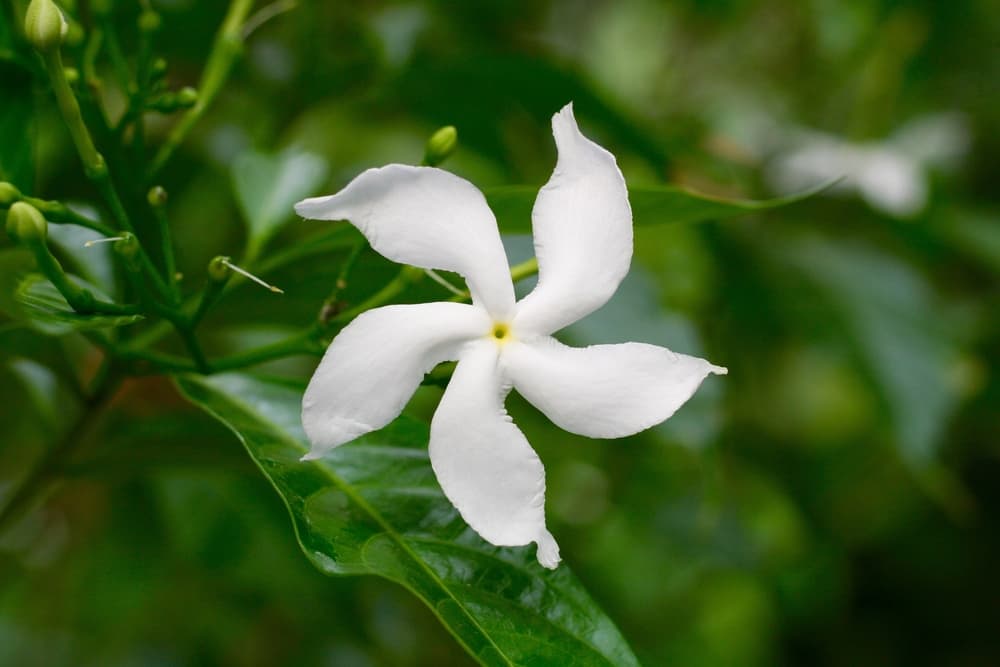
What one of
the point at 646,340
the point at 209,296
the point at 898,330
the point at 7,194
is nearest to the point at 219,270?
the point at 209,296

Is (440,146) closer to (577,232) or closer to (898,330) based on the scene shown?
(577,232)

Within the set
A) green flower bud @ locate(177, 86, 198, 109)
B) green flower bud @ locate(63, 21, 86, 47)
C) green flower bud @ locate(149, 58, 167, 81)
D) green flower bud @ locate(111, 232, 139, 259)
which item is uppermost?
green flower bud @ locate(63, 21, 86, 47)

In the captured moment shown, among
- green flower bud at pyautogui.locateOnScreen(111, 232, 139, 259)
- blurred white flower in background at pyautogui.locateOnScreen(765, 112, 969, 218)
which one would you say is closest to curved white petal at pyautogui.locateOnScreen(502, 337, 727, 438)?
green flower bud at pyautogui.locateOnScreen(111, 232, 139, 259)

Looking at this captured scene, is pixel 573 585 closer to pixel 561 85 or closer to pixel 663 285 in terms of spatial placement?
pixel 561 85

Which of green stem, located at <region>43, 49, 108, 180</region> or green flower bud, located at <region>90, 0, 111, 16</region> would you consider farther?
green flower bud, located at <region>90, 0, 111, 16</region>

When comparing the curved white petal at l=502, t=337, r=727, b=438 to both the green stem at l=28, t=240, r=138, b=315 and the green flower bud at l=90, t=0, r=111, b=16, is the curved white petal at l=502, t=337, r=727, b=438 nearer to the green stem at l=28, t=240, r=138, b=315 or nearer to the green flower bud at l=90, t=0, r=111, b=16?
the green stem at l=28, t=240, r=138, b=315

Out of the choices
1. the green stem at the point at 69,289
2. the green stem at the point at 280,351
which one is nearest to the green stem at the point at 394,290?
the green stem at the point at 280,351

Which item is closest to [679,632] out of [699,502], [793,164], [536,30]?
[699,502]
